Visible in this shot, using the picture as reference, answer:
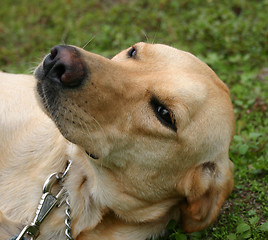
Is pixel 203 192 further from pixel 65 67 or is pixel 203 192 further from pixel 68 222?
pixel 65 67

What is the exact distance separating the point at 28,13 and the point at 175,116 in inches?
228

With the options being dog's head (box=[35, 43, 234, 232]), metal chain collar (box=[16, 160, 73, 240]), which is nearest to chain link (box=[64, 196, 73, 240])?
metal chain collar (box=[16, 160, 73, 240])

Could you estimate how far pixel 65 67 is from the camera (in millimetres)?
2848

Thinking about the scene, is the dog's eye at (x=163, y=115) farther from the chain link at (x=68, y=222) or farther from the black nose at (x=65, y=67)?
the chain link at (x=68, y=222)

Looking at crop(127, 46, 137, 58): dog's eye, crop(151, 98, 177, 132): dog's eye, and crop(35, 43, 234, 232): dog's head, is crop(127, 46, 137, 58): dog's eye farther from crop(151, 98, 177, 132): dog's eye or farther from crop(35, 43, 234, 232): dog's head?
crop(151, 98, 177, 132): dog's eye

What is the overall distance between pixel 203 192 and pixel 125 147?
2.78 feet

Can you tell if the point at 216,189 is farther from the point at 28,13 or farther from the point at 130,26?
the point at 28,13

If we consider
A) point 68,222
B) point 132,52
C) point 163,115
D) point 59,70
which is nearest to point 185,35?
point 132,52

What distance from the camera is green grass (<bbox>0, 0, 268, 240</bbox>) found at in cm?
504

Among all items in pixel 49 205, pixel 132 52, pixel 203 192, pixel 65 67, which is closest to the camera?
pixel 65 67

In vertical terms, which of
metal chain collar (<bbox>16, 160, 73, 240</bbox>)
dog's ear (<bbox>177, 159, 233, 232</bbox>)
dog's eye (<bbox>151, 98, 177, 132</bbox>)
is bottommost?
dog's ear (<bbox>177, 159, 233, 232</bbox>)

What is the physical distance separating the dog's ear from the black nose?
133 centimetres

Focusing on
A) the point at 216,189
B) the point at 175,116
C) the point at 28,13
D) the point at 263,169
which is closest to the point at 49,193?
the point at 175,116

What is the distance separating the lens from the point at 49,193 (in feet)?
10.7
